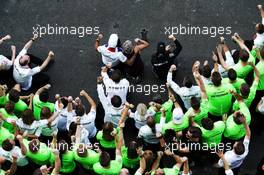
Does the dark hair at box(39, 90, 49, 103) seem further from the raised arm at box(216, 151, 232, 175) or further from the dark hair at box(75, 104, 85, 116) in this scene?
the raised arm at box(216, 151, 232, 175)

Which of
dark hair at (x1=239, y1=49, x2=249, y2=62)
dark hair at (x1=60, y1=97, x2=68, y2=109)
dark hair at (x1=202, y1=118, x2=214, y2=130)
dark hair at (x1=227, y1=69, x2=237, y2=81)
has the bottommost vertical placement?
dark hair at (x1=202, y1=118, x2=214, y2=130)

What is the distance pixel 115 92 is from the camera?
1371 centimetres

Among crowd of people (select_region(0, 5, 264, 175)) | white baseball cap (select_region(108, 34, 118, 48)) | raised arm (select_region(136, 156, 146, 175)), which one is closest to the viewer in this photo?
raised arm (select_region(136, 156, 146, 175))

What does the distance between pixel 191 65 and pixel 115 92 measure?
2.92 m

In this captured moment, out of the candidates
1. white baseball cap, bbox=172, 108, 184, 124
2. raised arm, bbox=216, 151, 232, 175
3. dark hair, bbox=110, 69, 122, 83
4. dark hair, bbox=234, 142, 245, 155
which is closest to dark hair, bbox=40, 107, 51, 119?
dark hair, bbox=110, 69, 122, 83

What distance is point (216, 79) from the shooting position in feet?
42.9

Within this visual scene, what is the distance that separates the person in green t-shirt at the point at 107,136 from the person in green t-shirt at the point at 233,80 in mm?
2703

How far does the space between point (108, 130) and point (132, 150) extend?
68 centimetres

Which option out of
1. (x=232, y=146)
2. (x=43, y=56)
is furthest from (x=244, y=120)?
(x=43, y=56)

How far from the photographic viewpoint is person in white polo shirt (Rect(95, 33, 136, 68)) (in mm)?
14680

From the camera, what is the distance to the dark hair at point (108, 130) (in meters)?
12.4

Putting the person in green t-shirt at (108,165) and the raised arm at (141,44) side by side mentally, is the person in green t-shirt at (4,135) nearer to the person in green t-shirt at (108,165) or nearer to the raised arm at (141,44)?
the person in green t-shirt at (108,165)

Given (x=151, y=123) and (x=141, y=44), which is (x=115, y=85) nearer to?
(x=151, y=123)

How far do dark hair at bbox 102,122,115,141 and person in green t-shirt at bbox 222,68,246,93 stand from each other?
2.71 meters
